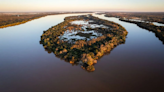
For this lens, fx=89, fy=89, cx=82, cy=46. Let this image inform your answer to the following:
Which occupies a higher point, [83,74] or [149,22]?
[149,22]

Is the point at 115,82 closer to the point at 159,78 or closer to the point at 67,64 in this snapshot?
the point at 159,78

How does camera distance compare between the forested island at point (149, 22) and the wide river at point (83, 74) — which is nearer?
the wide river at point (83, 74)

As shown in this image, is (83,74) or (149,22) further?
(149,22)

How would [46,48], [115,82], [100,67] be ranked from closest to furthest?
[115,82], [100,67], [46,48]

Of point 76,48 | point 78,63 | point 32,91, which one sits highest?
point 76,48

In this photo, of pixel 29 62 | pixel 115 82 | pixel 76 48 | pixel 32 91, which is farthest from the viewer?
pixel 76 48

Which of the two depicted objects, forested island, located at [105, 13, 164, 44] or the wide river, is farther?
forested island, located at [105, 13, 164, 44]

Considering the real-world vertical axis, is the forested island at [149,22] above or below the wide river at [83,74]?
above

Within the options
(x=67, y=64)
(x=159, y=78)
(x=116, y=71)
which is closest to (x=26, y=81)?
(x=67, y=64)

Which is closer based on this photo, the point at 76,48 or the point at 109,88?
the point at 109,88

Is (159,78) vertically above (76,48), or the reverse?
(76,48)

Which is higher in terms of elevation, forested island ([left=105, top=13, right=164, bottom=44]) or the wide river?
forested island ([left=105, top=13, right=164, bottom=44])
